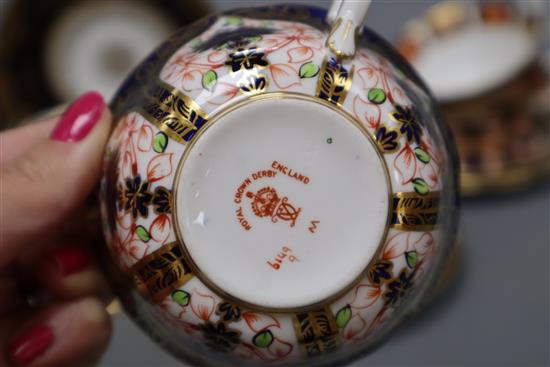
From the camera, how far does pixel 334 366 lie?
1.57 feet

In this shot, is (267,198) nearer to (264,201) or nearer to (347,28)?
(264,201)

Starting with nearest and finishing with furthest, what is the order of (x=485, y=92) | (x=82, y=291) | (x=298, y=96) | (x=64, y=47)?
1. (x=298, y=96)
2. (x=82, y=291)
3. (x=485, y=92)
4. (x=64, y=47)

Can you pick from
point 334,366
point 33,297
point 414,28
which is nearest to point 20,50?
point 33,297

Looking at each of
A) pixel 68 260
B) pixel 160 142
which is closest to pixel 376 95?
pixel 160 142

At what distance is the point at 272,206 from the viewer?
39cm

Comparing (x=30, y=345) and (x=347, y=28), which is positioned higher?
(x=347, y=28)

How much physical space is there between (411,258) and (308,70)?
15 cm

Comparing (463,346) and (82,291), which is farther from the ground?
(463,346)

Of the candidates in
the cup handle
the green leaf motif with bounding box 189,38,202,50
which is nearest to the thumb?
the green leaf motif with bounding box 189,38,202,50

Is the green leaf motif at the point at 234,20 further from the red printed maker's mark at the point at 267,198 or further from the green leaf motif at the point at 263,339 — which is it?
the green leaf motif at the point at 263,339

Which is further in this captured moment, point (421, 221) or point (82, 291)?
point (82, 291)

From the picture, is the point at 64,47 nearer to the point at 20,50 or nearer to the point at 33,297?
the point at 20,50

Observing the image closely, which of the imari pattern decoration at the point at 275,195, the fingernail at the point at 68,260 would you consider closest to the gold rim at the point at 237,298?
the imari pattern decoration at the point at 275,195

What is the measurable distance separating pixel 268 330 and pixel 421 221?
133 mm
